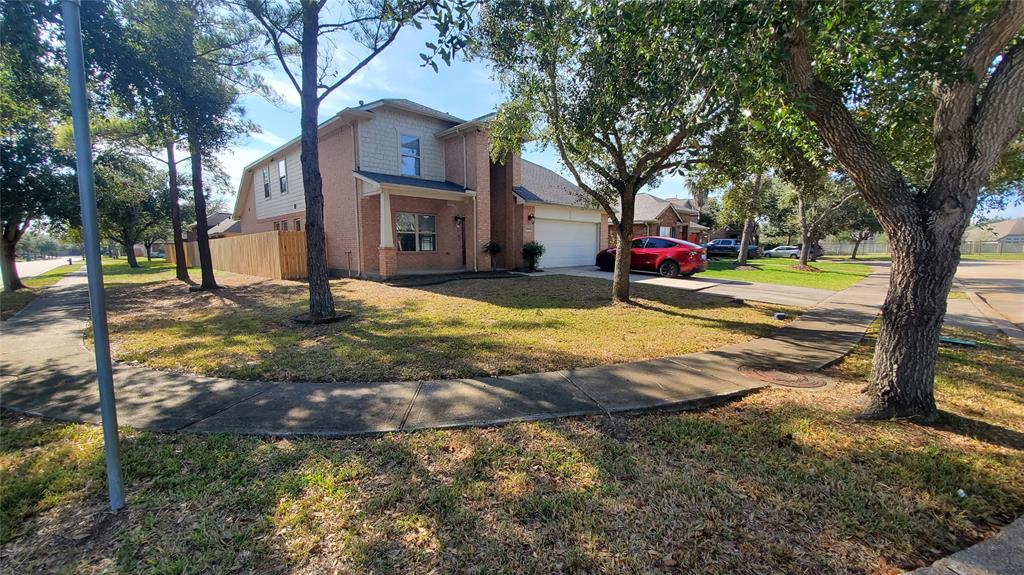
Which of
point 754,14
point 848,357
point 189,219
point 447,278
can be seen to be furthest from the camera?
point 189,219

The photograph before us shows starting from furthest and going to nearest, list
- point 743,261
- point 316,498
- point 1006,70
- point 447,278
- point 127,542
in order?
point 743,261
point 447,278
point 1006,70
point 316,498
point 127,542

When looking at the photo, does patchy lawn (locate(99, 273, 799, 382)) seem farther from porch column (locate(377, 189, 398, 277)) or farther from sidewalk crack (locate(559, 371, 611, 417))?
porch column (locate(377, 189, 398, 277))

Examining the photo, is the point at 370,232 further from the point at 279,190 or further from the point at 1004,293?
the point at 1004,293

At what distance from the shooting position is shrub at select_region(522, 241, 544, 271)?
1619 cm

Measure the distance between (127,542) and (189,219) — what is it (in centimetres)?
4373

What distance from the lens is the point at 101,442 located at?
3.09 m

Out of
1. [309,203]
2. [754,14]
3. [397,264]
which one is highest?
[754,14]

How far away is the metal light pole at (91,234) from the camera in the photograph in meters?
2.06

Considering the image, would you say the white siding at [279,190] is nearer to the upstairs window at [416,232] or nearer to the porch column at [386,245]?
the upstairs window at [416,232]

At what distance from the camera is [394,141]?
14.6 meters

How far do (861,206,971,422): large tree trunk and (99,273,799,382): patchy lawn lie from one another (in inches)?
87.3

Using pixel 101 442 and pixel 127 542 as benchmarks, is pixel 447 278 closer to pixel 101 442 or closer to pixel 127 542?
pixel 101 442

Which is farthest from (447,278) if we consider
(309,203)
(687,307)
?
(687,307)

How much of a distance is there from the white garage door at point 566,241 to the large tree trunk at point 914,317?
14349 mm
